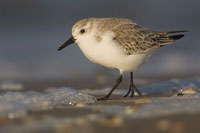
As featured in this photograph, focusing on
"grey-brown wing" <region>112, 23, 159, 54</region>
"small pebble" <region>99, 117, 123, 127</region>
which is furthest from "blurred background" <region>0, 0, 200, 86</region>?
"small pebble" <region>99, 117, 123, 127</region>

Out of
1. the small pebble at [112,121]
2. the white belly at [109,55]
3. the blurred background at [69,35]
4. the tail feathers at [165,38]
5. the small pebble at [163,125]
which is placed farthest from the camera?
the blurred background at [69,35]

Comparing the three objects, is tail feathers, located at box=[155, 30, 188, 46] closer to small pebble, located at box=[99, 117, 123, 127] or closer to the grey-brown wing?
the grey-brown wing

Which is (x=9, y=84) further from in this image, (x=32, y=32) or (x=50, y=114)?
(x=32, y=32)

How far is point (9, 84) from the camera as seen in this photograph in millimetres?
7852

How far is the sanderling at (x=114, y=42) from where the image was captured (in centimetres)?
612

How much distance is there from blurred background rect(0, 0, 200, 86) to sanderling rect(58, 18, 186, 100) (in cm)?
228

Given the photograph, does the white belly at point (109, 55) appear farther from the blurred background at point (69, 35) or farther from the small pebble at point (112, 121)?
the blurred background at point (69, 35)

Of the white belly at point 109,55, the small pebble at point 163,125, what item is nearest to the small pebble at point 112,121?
the small pebble at point 163,125

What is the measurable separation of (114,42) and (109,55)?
0.19 metres

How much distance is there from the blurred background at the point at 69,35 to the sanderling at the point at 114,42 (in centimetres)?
228

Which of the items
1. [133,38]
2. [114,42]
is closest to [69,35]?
[133,38]

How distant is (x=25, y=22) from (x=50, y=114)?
11.6 m

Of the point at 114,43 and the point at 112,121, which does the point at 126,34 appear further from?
the point at 112,121

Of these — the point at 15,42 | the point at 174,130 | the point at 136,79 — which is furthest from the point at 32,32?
the point at 174,130
